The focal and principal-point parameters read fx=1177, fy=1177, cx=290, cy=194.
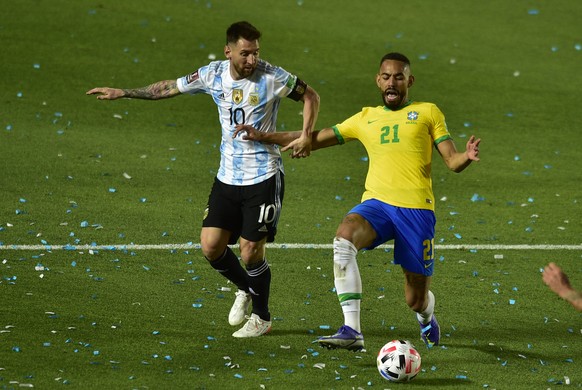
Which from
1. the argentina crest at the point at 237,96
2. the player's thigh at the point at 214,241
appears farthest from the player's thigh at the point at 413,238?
the argentina crest at the point at 237,96

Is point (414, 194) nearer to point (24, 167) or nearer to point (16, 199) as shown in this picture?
point (16, 199)

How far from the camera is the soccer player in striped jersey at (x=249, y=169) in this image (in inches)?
346

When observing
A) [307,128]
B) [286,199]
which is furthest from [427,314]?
[286,199]

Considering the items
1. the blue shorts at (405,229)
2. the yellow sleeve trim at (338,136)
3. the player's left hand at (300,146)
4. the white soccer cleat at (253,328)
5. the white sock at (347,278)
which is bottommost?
the white soccer cleat at (253,328)

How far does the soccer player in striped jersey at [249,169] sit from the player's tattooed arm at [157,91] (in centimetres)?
46

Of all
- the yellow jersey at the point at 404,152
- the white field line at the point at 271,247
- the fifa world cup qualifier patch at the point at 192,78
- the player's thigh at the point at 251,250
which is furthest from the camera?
the white field line at the point at 271,247

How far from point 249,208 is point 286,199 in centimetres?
446

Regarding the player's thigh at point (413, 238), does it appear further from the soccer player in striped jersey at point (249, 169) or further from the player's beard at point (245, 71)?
the player's beard at point (245, 71)

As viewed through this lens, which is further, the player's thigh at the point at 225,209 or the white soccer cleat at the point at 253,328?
the player's thigh at the point at 225,209

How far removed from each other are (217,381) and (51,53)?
11.6m

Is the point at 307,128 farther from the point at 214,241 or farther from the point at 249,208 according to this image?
the point at 214,241

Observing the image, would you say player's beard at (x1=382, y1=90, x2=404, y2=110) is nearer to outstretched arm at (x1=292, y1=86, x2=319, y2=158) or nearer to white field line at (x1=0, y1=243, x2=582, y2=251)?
outstretched arm at (x1=292, y1=86, x2=319, y2=158)

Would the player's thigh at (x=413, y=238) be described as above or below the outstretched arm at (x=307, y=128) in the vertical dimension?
below

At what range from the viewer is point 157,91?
9430 mm
